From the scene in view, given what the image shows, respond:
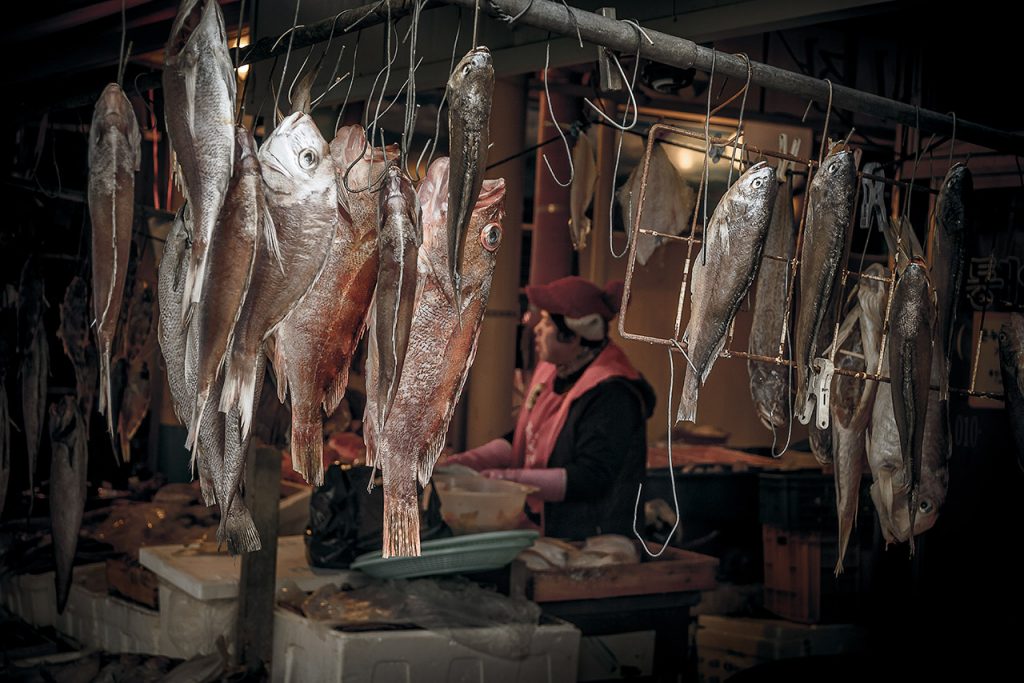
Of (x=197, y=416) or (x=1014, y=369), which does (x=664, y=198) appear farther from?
(x=197, y=416)

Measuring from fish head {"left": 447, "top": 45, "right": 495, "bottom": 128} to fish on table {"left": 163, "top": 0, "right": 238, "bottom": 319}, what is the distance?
1.43 feet

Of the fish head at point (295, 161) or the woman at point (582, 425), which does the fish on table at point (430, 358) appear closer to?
the fish head at point (295, 161)

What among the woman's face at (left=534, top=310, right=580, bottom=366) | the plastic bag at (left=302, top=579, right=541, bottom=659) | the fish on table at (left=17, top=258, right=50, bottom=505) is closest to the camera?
the plastic bag at (left=302, top=579, right=541, bottom=659)

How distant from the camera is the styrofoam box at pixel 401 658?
3510mm

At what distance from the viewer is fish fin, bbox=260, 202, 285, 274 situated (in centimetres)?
188

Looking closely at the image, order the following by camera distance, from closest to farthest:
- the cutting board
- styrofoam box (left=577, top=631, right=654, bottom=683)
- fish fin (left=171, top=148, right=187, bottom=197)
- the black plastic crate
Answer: fish fin (left=171, top=148, right=187, bottom=197) → the cutting board → styrofoam box (left=577, top=631, right=654, bottom=683) → the black plastic crate

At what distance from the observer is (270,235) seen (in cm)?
189

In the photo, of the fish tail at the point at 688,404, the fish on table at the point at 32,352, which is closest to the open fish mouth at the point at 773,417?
the fish tail at the point at 688,404

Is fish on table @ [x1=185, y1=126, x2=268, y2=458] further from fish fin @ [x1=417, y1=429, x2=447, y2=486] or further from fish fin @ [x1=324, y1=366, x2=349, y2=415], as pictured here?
fish fin @ [x1=417, y1=429, x2=447, y2=486]

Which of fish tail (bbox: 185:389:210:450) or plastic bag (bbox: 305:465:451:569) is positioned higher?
fish tail (bbox: 185:389:210:450)

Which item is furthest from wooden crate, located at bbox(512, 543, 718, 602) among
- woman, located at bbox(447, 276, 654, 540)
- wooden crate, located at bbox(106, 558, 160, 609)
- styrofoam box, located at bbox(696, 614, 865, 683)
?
wooden crate, located at bbox(106, 558, 160, 609)

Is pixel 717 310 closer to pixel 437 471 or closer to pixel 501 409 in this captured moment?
pixel 437 471

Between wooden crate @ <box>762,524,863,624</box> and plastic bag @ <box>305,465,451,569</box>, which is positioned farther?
wooden crate @ <box>762,524,863,624</box>

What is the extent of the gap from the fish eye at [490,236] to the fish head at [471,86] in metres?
0.33
